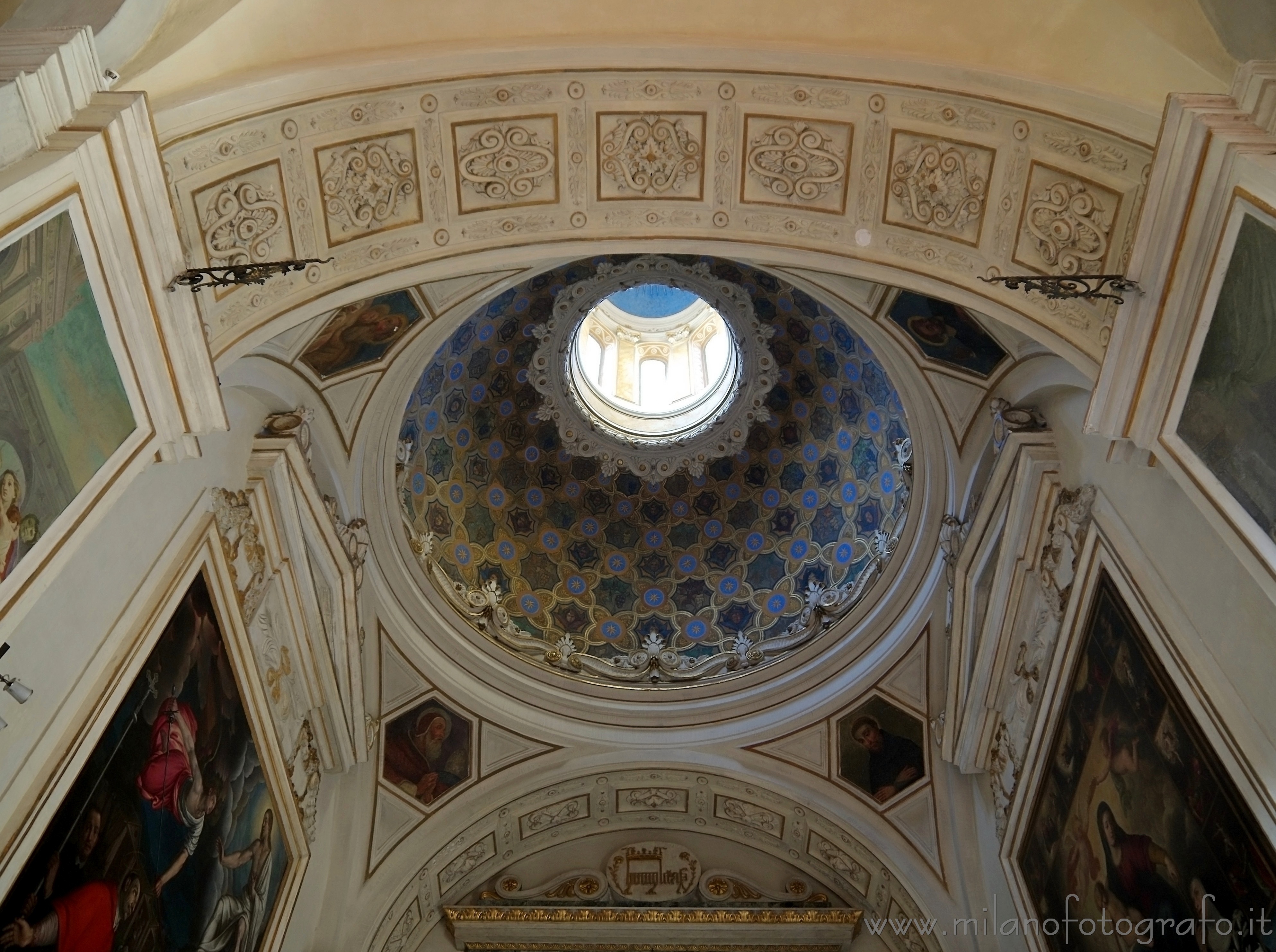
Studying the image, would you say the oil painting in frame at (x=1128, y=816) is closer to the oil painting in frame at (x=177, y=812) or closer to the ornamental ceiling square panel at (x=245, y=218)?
the ornamental ceiling square panel at (x=245, y=218)

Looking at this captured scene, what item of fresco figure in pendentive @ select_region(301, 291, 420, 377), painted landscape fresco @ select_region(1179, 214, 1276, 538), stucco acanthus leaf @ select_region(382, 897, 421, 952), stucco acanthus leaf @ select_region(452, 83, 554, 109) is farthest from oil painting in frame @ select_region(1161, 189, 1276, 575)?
stucco acanthus leaf @ select_region(382, 897, 421, 952)

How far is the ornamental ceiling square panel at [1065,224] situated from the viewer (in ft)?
21.9

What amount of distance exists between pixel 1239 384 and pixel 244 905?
842 cm

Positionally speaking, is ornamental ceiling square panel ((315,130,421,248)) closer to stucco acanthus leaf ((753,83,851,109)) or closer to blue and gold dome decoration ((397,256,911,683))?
stucco acanthus leaf ((753,83,851,109))

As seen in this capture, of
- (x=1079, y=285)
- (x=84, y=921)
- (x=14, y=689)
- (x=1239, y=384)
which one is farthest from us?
(x=1079, y=285)

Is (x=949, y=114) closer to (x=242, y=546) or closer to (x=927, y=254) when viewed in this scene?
(x=927, y=254)

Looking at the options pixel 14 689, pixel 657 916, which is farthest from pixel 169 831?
pixel 657 916

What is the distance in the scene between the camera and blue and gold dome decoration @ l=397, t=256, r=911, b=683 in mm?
13391

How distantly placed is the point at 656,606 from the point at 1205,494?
9797 mm

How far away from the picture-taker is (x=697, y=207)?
7.91m

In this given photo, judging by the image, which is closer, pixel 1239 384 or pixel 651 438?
pixel 1239 384

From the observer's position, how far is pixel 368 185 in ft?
24.3

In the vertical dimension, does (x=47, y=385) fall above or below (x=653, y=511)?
below

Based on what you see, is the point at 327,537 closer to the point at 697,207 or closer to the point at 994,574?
the point at 697,207
